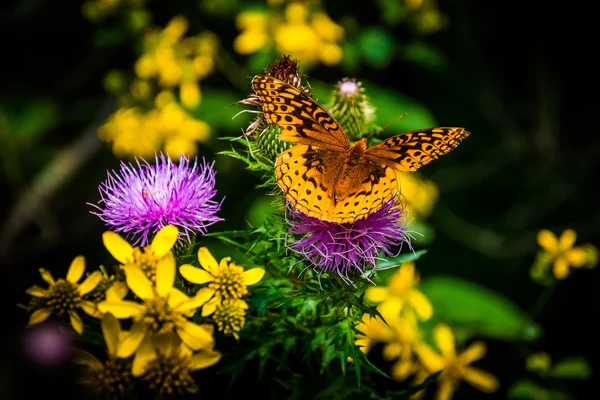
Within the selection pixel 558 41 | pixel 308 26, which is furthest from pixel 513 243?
pixel 308 26

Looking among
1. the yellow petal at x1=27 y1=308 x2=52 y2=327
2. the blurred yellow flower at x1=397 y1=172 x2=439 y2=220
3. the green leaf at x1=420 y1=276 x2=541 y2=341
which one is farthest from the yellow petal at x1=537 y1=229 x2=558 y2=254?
the yellow petal at x1=27 y1=308 x2=52 y2=327

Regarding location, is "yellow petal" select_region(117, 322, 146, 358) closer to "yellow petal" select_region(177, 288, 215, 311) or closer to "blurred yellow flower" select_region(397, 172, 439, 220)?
"yellow petal" select_region(177, 288, 215, 311)

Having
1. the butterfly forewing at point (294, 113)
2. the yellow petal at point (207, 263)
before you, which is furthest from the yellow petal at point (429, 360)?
the yellow petal at point (207, 263)

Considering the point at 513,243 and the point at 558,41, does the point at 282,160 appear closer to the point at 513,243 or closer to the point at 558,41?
the point at 513,243

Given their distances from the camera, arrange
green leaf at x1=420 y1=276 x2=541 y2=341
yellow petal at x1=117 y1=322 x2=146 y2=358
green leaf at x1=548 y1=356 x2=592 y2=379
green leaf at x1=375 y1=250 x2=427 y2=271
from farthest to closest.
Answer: green leaf at x1=420 y1=276 x2=541 y2=341 → green leaf at x1=548 y1=356 x2=592 y2=379 → green leaf at x1=375 y1=250 x2=427 y2=271 → yellow petal at x1=117 y1=322 x2=146 y2=358

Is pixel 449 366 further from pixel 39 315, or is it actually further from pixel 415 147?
pixel 39 315

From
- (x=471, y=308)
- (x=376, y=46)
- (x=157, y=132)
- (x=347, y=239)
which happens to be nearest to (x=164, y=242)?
(x=347, y=239)
